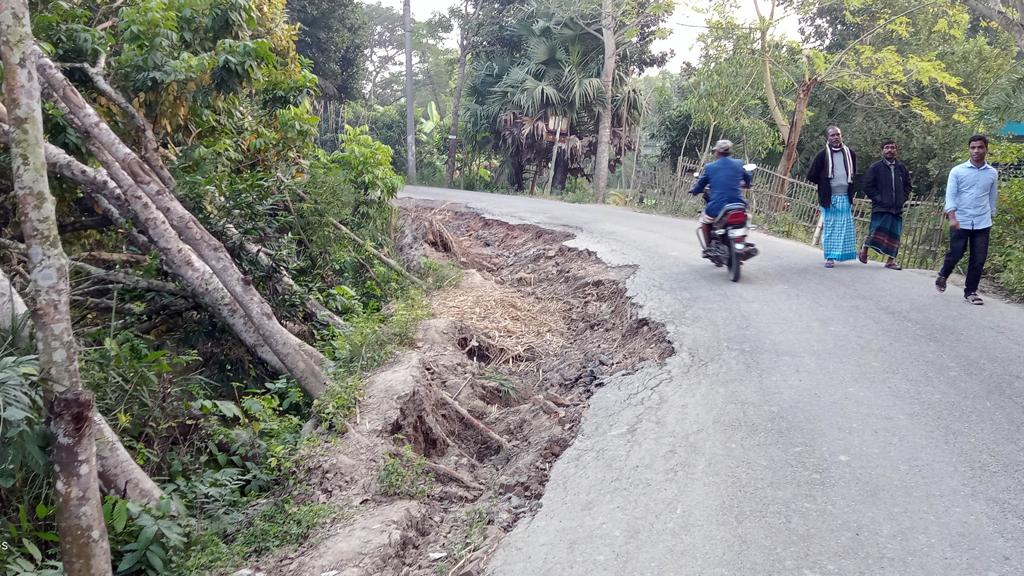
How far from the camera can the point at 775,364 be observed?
5.55 m

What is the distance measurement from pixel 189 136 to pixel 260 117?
1.18 metres

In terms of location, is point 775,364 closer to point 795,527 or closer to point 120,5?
point 795,527

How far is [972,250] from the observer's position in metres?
7.19

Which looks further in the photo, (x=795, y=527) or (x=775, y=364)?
(x=775, y=364)

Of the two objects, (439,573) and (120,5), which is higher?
(120,5)

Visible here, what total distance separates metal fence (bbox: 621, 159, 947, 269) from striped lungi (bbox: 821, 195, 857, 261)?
162 cm

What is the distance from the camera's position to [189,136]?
8539 millimetres

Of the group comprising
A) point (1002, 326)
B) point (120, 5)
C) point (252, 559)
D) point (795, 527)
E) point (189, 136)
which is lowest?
point (252, 559)

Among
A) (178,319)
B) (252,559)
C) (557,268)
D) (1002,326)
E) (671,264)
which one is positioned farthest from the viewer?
(557,268)

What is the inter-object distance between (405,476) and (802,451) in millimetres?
2357

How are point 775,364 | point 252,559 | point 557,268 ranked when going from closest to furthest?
point 252,559
point 775,364
point 557,268

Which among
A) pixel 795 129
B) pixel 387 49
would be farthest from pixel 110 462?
pixel 387 49

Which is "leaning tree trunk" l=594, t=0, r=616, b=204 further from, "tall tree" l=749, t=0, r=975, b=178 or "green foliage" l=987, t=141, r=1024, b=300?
"green foliage" l=987, t=141, r=1024, b=300

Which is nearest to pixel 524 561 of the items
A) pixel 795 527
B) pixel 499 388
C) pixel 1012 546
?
pixel 795 527
